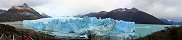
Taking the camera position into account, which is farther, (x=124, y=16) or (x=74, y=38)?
(x=124, y=16)

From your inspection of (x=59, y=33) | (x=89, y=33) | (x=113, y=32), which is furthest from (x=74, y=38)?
(x=59, y=33)

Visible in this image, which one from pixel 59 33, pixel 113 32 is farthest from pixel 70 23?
pixel 59 33

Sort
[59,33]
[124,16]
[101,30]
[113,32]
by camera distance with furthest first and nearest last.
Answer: [124,16], [59,33], [113,32], [101,30]

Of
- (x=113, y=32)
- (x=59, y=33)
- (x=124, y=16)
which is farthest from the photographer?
(x=124, y=16)

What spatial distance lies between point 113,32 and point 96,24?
383 cm

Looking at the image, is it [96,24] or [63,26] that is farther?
[63,26]

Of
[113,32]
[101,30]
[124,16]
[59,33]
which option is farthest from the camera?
[124,16]

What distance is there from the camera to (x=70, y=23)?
164 ft

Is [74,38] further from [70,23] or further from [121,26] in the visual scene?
[121,26]

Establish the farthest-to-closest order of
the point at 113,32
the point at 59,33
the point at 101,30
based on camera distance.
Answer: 1. the point at 59,33
2. the point at 113,32
3. the point at 101,30

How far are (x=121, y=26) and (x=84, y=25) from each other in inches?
205

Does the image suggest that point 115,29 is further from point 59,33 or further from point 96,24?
point 59,33

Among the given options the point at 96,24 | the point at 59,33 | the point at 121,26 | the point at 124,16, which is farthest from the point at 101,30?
the point at 124,16

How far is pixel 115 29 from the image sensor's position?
49.8 meters
